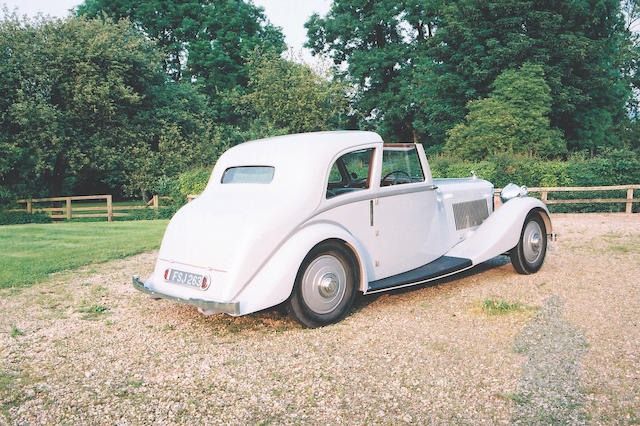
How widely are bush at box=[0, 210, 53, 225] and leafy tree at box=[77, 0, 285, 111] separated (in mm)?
14955

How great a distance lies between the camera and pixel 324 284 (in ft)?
15.5

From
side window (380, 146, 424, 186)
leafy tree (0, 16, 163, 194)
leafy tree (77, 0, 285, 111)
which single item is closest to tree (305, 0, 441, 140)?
leafy tree (77, 0, 285, 111)

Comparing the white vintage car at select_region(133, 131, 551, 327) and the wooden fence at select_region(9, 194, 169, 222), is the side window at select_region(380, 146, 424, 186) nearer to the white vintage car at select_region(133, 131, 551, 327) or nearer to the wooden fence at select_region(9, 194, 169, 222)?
the white vintage car at select_region(133, 131, 551, 327)

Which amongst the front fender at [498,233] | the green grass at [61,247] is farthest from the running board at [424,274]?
the green grass at [61,247]

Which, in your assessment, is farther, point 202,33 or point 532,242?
point 202,33

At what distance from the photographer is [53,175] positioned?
24625 millimetres

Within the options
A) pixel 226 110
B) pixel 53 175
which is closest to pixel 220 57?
pixel 226 110

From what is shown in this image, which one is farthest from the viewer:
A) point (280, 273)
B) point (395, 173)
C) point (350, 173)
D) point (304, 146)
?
point (350, 173)

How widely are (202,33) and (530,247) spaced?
32.6 meters

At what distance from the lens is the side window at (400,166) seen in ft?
18.6

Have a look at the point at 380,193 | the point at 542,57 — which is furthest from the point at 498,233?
the point at 542,57

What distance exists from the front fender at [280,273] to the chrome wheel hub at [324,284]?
215 mm

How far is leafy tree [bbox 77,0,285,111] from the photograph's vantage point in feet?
111

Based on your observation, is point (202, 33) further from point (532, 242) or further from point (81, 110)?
point (532, 242)
